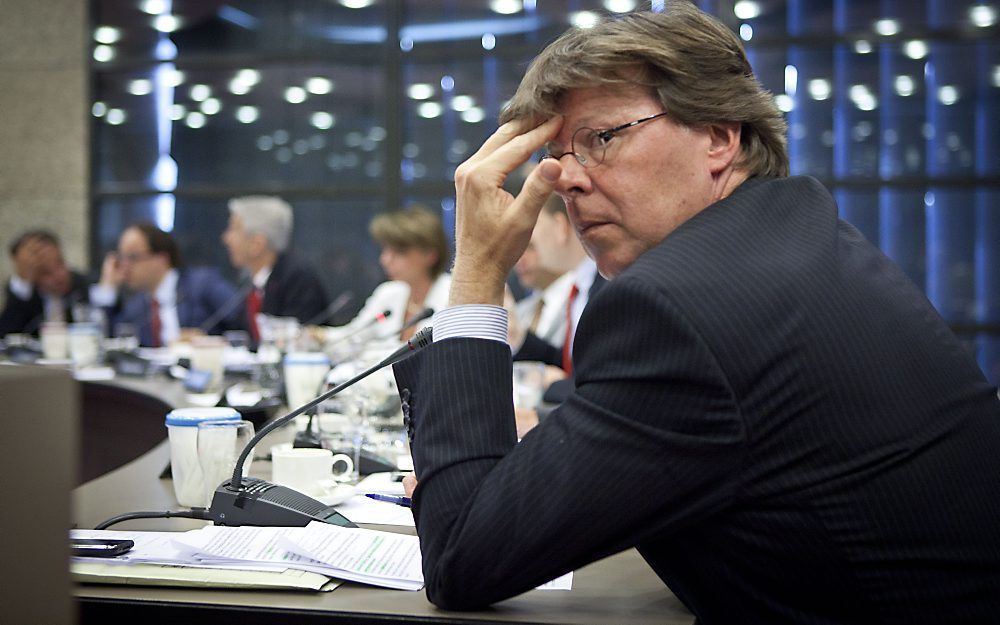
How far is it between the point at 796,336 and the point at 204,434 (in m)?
0.96

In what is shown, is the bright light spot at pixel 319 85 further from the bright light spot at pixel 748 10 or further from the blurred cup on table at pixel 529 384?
the blurred cup on table at pixel 529 384

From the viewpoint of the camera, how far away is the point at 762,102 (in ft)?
4.37

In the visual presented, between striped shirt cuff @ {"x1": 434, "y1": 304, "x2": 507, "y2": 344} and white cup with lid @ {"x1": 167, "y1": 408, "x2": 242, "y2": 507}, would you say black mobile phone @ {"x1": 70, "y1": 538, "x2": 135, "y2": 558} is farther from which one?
striped shirt cuff @ {"x1": 434, "y1": 304, "x2": 507, "y2": 344}

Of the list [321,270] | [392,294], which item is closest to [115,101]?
[321,270]

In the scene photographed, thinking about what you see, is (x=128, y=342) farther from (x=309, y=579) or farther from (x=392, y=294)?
(x=309, y=579)

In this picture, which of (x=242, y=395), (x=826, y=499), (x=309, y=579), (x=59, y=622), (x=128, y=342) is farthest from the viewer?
(x=128, y=342)

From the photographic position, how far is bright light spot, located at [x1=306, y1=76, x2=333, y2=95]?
6703 mm

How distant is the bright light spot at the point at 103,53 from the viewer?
6926 mm

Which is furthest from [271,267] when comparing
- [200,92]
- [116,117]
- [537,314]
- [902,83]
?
[902,83]

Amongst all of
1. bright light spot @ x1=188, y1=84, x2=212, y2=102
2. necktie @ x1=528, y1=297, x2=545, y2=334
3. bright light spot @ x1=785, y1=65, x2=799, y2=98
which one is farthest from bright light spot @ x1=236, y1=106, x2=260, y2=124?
bright light spot @ x1=785, y1=65, x2=799, y2=98

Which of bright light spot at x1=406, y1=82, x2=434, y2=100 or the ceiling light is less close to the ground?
bright light spot at x1=406, y1=82, x2=434, y2=100

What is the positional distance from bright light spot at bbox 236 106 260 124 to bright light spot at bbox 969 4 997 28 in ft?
14.9

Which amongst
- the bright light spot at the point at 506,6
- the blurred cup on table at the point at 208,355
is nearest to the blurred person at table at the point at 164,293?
the blurred cup on table at the point at 208,355

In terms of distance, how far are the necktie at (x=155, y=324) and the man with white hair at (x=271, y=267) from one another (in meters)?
0.48
